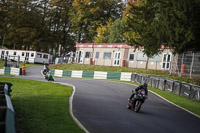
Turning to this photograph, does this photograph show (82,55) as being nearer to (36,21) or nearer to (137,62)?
(137,62)

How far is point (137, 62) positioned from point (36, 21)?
34.0 meters

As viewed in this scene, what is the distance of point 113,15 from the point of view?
2295 inches

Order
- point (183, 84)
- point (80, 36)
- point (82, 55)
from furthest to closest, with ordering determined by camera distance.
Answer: point (80, 36) → point (82, 55) → point (183, 84)

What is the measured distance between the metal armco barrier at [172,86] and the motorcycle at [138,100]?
738cm

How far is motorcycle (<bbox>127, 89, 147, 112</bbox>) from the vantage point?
12.7 m

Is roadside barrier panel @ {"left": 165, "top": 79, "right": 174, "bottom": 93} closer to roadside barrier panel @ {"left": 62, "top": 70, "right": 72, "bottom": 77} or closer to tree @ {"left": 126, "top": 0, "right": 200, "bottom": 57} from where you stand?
tree @ {"left": 126, "top": 0, "right": 200, "bottom": 57}

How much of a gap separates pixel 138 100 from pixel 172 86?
1057 cm

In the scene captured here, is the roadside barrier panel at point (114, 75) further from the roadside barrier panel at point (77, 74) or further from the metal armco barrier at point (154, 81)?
the roadside barrier panel at point (77, 74)

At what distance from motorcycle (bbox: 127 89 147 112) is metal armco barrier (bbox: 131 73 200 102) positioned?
7377 mm

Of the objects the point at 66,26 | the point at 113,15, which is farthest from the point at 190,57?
the point at 66,26

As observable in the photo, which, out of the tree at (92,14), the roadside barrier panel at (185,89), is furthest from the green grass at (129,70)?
the tree at (92,14)

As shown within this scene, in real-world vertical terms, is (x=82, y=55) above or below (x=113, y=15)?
below

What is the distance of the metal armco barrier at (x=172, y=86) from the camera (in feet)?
63.6

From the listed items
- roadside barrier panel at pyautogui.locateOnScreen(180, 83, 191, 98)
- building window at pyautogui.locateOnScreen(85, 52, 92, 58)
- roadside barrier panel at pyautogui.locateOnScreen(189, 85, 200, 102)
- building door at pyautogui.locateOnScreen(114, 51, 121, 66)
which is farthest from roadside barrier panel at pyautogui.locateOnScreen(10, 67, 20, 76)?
roadside barrier panel at pyautogui.locateOnScreen(189, 85, 200, 102)
